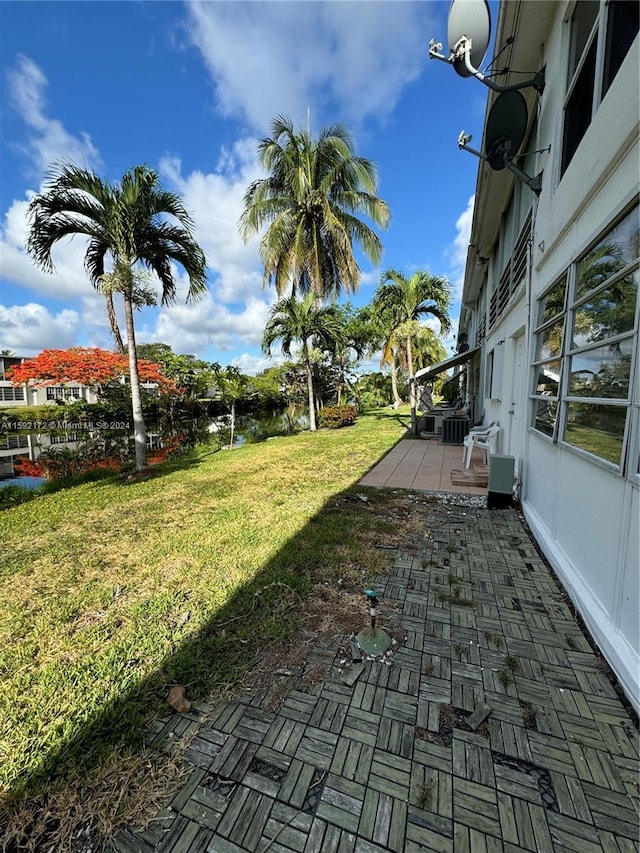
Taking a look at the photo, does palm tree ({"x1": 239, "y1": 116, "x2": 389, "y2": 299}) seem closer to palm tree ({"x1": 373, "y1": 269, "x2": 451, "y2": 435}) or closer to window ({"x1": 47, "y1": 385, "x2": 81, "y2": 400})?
palm tree ({"x1": 373, "y1": 269, "x2": 451, "y2": 435})

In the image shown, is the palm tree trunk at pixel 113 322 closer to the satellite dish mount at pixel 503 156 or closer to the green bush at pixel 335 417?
the satellite dish mount at pixel 503 156

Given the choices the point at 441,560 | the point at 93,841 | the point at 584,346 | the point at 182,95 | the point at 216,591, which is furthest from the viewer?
the point at 182,95

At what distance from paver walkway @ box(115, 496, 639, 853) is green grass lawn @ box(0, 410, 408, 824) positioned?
40 cm

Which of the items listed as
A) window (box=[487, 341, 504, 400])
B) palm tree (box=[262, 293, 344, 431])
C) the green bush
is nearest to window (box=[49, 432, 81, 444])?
palm tree (box=[262, 293, 344, 431])

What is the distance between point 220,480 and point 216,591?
13.7ft

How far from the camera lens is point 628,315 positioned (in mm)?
2061

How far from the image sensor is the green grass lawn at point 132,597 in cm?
183

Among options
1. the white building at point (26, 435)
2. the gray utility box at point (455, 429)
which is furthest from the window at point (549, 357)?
the white building at point (26, 435)

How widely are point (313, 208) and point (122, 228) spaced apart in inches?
303

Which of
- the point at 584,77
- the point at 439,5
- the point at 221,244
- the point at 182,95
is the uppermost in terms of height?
the point at 221,244

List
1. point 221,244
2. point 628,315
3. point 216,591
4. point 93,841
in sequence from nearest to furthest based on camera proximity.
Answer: point 93,841 → point 628,315 → point 216,591 → point 221,244

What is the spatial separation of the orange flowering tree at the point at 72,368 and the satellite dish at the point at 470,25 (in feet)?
60.0

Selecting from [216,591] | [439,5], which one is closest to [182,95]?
[439,5]

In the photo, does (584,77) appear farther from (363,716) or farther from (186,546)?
(186,546)
